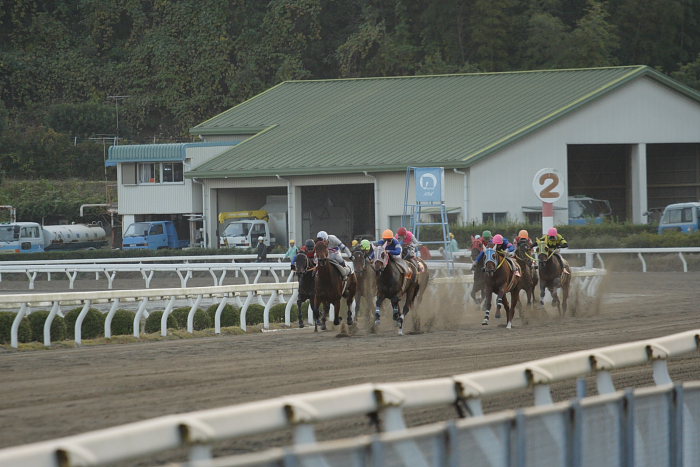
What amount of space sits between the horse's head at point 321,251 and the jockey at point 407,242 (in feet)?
6.35

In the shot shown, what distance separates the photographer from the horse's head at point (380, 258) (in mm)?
17391

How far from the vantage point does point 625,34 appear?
212 feet

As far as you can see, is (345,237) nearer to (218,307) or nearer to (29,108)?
(218,307)

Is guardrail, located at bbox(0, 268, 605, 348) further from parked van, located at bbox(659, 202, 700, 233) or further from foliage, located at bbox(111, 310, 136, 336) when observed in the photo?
parked van, located at bbox(659, 202, 700, 233)

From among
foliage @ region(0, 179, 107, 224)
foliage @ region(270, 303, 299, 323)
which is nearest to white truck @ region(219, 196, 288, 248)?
foliage @ region(0, 179, 107, 224)

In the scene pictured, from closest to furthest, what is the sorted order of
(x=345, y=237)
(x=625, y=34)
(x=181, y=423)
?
(x=181, y=423) → (x=345, y=237) → (x=625, y=34)

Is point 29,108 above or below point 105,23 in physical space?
below

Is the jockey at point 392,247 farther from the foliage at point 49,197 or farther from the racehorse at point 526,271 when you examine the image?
the foliage at point 49,197

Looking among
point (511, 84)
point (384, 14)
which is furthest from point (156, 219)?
point (384, 14)

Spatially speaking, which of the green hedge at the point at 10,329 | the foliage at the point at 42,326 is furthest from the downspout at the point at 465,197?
the green hedge at the point at 10,329

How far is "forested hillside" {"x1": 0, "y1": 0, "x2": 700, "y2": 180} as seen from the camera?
210 feet

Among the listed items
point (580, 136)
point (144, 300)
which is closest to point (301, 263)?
point (144, 300)

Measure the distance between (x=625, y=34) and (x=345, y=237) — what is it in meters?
27.3

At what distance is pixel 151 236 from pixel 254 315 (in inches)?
1003
